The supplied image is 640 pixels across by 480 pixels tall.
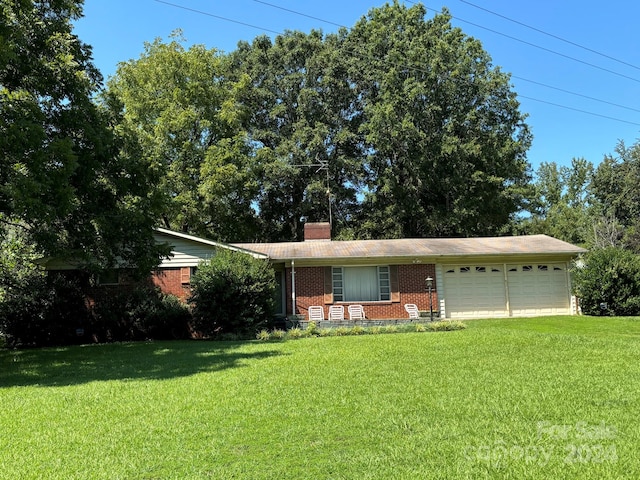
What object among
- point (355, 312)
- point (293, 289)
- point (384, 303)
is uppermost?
point (293, 289)

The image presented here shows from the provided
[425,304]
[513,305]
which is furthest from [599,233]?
[425,304]

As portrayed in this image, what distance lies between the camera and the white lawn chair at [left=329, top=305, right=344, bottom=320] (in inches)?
693

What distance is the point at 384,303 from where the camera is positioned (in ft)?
58.9

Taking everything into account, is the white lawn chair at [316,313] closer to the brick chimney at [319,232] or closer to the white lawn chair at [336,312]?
the white lawn chair at [336,312]

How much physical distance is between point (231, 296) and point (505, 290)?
10419 mm

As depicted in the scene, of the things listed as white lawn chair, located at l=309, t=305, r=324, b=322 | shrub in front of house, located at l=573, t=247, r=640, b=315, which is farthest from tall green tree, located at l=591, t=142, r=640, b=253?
white lawn chair, located at l=309, t=305, r=324, b=322

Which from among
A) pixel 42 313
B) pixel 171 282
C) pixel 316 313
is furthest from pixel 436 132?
pixel 42 313

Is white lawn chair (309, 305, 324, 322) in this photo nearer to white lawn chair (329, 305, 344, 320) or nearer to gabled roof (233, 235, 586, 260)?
white lawn chair (329, 305, 344, 320)

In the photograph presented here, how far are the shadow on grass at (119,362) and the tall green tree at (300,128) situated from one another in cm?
1788

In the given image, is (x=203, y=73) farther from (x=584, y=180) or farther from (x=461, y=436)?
(x=584, y=180)

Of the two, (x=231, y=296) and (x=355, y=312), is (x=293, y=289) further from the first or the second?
(x=231, y=296)

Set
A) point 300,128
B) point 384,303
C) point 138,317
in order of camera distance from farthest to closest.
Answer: point 300,128
point 384,303
point 138,317

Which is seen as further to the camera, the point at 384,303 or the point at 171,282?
the point at 384,303

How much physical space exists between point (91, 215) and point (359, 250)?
9519mm
